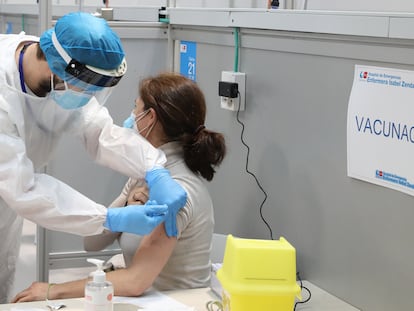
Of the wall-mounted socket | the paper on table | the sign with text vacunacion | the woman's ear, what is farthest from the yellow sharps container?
the wall-mounted socket

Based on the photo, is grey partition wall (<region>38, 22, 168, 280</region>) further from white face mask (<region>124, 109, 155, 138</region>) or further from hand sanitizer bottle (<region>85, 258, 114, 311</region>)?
hand sanitizer bottle (<region>85, 258, 114, 311</region>)

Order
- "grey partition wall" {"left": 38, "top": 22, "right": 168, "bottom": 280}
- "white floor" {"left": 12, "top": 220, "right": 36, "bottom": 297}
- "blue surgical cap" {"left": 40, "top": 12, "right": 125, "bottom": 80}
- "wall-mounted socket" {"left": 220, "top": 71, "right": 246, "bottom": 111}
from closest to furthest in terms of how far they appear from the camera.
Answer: "blue surgical cap" {"left": 40, "top": 12, "right": 125, "bottom": 80}
"wall-mounted socket" {"left": 220, "top": 71, "right": 246, "bottom": 111}
"white floor" {"left": 12, "top": 220, "right": 36, "bottom": 297}
"grey partition wall" {"left": 38, "top": 22, "right": 168, "bottom": 280}

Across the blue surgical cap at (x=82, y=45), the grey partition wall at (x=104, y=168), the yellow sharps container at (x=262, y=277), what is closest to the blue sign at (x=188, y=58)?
the grey partition wall at (x=104, y=168)

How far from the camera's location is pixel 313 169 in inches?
76.0

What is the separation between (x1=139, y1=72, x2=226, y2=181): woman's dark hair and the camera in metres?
1.98

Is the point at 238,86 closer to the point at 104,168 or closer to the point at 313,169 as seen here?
Answer: the point at 313,169

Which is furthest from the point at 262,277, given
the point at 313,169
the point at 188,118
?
the point at 188,118

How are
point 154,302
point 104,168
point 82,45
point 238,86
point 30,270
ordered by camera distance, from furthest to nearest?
point 104,168
point 30,270
point 238,86
point 154,302
point 82,45

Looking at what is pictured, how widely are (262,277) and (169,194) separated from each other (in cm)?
38

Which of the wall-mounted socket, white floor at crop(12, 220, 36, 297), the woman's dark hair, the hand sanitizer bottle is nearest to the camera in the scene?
the hand sanitizer bottle

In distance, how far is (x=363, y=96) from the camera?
67.8 inches

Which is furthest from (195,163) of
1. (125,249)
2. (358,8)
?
(358,8)

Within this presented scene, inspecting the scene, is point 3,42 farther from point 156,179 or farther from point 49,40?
point 156,179

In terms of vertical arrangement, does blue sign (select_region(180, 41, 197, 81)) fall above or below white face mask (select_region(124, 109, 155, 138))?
above
